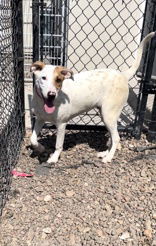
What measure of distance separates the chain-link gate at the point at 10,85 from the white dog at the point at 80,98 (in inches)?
9.1

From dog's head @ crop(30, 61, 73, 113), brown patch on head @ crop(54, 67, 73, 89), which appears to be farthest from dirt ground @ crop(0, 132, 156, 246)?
brown patch on head @ crop(54, 67, 73, 89)

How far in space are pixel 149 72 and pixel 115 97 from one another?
501 millimetres

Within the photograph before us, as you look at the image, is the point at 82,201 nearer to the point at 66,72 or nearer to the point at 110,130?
the point at 110,130

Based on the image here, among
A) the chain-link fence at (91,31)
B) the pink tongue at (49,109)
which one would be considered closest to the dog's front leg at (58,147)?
the pink tongue at (49,109)

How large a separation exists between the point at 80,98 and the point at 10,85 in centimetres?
74

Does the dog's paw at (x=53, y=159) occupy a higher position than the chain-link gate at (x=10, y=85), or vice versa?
the chain-link gate at (x=10, y=85)

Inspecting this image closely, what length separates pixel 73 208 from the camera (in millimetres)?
2197

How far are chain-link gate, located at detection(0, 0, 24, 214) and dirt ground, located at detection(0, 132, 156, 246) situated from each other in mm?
100

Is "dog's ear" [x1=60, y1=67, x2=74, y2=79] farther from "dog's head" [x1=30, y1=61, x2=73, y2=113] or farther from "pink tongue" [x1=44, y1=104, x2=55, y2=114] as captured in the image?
"pink tongue" [x1=44, y1=104, x2=55, y2=114]

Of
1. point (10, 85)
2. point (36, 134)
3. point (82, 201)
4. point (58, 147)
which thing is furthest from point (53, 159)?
point (10, 85)

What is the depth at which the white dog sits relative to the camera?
7.58 ft

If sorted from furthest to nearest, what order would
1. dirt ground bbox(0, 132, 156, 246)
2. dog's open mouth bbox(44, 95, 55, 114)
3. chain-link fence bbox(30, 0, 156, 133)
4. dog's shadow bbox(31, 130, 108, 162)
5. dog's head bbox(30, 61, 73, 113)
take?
chain-link fence bbox(30, 0, 156, 133), dog's shadow bbox(31, 130, 108, 162), dog's open mouth bbox(44, 95, 55, 114), dog's head bbox(30, 61, 73, 113), dirt ground bbox(0, 132, 156, 246)

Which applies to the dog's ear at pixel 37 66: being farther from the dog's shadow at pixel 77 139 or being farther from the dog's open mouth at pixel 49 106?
the dog's shadow at pixel 77 139

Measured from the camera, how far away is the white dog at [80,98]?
7.58ft
